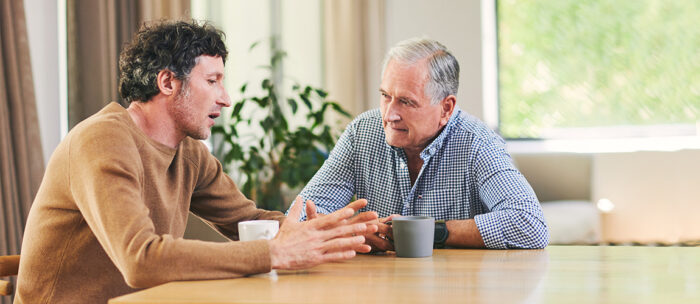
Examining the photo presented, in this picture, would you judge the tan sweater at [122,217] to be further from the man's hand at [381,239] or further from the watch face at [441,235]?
the watch face at [441,235]

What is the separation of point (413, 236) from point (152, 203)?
0.60 m

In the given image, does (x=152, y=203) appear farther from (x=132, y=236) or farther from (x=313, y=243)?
(x=313, y=243)

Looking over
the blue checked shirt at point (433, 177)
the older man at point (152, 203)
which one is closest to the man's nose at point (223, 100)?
the older man at point (152, 203)

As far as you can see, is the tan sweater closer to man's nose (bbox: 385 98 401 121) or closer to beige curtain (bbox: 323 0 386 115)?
man's nose (bbox: 385 98 401 121)

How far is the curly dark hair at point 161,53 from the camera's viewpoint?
5.42 feet

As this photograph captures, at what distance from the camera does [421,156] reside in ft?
6.59

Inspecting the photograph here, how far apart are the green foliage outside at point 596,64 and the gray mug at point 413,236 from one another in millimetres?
4002

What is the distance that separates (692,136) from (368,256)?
4132 mm

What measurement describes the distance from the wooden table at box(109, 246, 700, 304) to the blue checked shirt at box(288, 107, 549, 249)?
33 cm

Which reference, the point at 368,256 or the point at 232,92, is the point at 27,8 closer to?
the point at 232,92

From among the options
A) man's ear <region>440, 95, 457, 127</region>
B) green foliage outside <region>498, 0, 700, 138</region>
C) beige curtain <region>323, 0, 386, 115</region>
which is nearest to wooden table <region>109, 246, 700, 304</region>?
man's ear <region>440, 95, 457, 127</region>

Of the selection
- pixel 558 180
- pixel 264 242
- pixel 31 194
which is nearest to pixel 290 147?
pixel 31 194

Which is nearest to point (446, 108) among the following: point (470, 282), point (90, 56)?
point (470, 282)

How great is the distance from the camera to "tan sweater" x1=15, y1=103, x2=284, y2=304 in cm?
125
